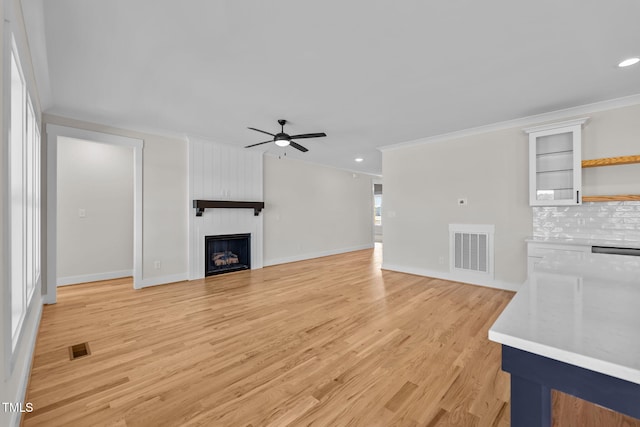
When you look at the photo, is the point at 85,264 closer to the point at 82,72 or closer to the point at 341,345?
the point at 82,72

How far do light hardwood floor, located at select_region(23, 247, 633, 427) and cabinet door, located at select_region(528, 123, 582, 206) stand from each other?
4.85 ft

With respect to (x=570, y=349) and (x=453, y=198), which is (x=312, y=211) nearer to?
(x=453, y=198)

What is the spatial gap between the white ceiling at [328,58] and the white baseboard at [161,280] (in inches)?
96.7

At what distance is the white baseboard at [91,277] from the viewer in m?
4.52

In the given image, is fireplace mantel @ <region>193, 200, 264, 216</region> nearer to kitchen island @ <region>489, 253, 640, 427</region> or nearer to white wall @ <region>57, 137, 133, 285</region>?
white wall @ <region>57, 137, 133, 285</region>

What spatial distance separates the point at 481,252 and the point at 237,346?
3858 millimetres

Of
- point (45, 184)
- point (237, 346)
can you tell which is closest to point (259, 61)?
point (237, 346)

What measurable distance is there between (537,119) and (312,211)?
15.7 ft

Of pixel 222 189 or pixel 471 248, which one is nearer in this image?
pixel 471 248

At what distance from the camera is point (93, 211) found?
16.0 feet

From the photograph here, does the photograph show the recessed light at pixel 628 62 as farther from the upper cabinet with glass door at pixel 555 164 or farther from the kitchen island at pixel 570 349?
the kitchen island at pixel 570 349

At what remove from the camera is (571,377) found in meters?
0.67

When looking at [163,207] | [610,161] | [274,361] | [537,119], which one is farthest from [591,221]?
A: [163,207]

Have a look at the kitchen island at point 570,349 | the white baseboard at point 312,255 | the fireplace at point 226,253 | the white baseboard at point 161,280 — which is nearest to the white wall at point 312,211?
the white baseboard at point 312,255
